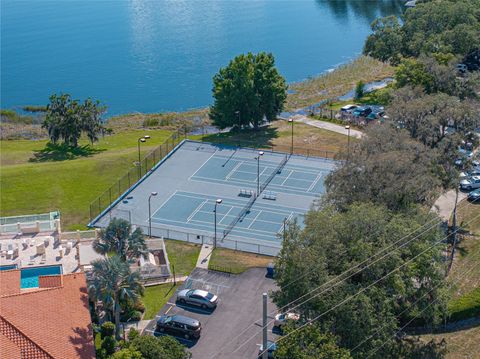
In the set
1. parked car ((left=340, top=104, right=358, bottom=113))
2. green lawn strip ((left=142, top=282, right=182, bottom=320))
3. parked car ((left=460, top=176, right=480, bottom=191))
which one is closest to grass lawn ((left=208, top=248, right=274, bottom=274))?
green lawn strip ((left=142, top=282, right=182, bottom=320))

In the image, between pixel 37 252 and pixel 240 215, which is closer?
pixel 37 252

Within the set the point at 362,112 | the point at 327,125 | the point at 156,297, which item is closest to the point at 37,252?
the point at 156,297

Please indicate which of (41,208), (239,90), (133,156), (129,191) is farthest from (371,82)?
(41,208)

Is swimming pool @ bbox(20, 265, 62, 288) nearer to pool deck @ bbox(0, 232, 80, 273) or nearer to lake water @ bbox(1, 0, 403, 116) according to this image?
pool deck @ bbox(0, 232, 80, 273)

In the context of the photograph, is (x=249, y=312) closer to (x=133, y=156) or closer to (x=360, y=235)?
(x=360, y=235)

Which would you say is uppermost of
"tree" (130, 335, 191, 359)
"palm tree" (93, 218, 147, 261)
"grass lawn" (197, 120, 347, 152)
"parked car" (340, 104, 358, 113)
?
"palm tree" (93, 218, 147, 261)

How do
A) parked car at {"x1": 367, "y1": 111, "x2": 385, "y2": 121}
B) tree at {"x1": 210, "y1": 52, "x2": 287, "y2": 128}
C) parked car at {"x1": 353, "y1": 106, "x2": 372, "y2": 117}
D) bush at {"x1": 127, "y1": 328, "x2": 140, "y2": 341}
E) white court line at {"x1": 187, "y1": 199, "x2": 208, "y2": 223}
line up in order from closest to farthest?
bush at {"x1": 127, "y1": 328, "x2": 140, "y2": 341} < white court line at {"x1": 187, "y1": 199, "x2": 208, "y2": 223} < tree at {"x1": 210, "y1": 52, "x2": 287, "y2": 128} < parked car at {"x1": 367, "y1": 111, "x2": 385, "y2": 121} < parked car at {"x1": 353, "y1": 106, "x2": 372, "y2": 117}

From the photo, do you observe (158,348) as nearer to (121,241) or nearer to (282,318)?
(121,241)
